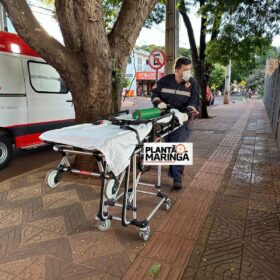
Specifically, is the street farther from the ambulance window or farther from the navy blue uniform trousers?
the navy blue uniform trousers

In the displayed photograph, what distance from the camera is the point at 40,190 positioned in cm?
457

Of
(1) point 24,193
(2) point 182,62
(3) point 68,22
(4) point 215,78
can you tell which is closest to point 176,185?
(2) point 182,62

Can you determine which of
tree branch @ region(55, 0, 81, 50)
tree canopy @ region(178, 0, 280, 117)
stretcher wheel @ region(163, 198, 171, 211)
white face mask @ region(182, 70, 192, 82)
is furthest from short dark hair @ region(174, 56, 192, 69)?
tree canopy @ region(178, 0, 280, 117)

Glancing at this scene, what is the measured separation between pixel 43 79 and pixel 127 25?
2.82 meters

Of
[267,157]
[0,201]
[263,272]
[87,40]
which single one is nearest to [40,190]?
[0,201]

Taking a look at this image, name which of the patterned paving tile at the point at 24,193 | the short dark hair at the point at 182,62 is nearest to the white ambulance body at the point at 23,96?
the patterned paving tile at the point at 24,193

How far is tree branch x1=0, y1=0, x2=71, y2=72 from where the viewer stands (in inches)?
168

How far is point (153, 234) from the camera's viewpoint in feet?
10.8

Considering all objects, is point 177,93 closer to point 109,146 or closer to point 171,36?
point 109,146

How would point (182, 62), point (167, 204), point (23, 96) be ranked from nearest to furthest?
point (167, 204) → point (182, 62) → point (23, 96)

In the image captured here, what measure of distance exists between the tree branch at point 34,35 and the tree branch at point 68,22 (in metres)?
0.21

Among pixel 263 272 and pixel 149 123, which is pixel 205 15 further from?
pixel 263 272

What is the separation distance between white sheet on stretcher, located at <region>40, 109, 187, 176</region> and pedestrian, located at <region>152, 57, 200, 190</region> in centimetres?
143

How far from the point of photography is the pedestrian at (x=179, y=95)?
413cm
